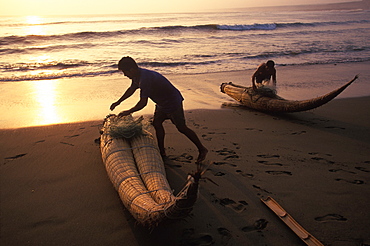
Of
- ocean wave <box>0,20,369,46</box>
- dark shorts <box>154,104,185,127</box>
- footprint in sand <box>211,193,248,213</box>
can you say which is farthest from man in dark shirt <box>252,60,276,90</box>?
ocean wave <box>0,20,369,46</box>

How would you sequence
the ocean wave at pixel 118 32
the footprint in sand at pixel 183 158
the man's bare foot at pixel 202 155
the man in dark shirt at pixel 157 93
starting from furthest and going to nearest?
the ocean wave at pixel 118 32 < the footprint in sand at pixel 183 158 < the man's bare foot at pixel 202 155 < the man in dark shirt at pixel 157 93

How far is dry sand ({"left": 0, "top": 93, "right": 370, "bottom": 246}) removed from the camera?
10.2ft

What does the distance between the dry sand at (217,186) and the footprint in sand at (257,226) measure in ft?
0.04

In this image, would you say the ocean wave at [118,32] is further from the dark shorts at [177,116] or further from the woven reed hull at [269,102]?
the dark shorts at [177,116]

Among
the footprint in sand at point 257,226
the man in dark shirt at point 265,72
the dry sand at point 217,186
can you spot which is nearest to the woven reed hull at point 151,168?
the dry sand at point 217,186

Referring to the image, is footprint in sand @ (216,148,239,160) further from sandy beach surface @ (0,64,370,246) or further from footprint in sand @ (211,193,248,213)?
footprint in sand @ (211,193,248,213)

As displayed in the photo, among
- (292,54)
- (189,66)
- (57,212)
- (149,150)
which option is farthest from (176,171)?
(292,54)

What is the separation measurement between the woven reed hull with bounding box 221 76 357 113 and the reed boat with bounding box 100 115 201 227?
11.9ft

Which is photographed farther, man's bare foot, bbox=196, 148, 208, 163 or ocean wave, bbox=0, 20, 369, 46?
ocean wave, bbox=0, 20, 369, 46

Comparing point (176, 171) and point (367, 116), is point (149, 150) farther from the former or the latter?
point (367, 116)

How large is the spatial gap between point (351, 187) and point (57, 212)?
12.7ft

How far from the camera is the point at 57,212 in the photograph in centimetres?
351

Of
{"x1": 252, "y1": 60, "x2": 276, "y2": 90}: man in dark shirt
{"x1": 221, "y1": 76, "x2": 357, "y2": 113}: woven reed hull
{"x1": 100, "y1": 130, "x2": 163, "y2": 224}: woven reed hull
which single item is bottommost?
{"x1": 100, "y1": 130, "x2": 163, "y2": 224}: woven reed hull

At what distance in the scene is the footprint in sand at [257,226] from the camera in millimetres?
3189
